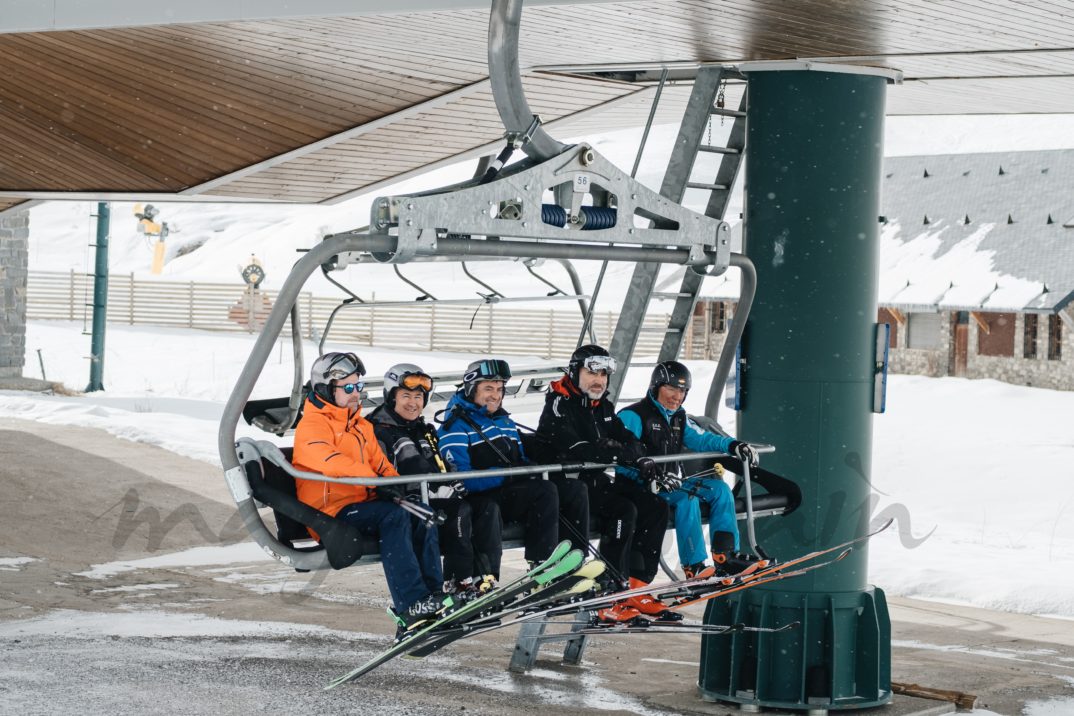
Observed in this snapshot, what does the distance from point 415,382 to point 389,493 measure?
2.19 feet

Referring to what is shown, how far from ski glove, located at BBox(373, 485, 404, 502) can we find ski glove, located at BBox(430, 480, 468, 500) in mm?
175

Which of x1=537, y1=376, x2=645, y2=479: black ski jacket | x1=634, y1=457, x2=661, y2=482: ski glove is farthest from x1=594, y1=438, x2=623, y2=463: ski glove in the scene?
x1=634, y1=457, x2=661, y2=482: ski glove

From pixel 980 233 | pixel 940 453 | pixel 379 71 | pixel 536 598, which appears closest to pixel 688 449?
pixel 536 598

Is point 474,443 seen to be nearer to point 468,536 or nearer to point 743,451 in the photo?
point 468,536

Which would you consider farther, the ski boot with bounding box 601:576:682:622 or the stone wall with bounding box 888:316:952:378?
the stone wall with bounding box 888:316:952:378

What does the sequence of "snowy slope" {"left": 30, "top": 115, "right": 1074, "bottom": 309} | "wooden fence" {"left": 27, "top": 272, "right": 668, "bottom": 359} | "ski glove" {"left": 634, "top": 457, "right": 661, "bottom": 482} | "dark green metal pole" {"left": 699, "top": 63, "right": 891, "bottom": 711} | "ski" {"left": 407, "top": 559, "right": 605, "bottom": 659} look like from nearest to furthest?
"ski" {"left": 407, "top": 559, "right": 605, "bottom": 659} → "ski glove" {"left": 634, "top": 457, "right": 661, "bottom": 482} → "dark green metal pole" {"left": 699, "top": 63, "right": 891, "bottom": 711} → "wooden fence" {"left": 27, "top": 272, "right": 668, "bottom": 359} → "snowy slope" {"left": 30, "top": 115, "right": 1074, "bottom": 309}

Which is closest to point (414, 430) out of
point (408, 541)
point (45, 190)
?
point (408, 541)

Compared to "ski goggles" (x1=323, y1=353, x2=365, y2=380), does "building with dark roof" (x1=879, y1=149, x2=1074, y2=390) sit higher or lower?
higher

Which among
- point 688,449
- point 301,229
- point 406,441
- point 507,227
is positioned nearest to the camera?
point 507,227

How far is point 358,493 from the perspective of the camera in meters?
6.37

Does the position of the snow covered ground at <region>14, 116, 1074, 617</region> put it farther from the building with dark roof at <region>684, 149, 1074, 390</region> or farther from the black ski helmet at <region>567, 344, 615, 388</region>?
the black ski helmet at <region>567, 344, 615, 388</region>

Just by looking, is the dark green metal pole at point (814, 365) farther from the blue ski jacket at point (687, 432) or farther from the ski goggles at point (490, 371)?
the ski goggles at point (490, 371)

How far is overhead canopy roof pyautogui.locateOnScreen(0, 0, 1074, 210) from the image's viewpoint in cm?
681

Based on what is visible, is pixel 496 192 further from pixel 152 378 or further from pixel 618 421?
pixel 152 378
